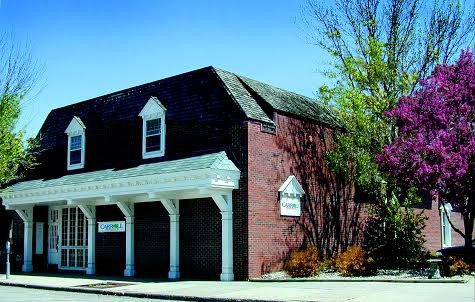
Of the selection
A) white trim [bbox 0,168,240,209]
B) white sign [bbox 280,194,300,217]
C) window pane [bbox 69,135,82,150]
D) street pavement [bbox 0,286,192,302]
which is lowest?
street pavement [bbox 0,286,192,302]

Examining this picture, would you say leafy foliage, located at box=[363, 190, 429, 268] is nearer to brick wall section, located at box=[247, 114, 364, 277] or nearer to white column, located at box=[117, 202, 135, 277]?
brick wall section, located at box=[247, 114, 364, 277]

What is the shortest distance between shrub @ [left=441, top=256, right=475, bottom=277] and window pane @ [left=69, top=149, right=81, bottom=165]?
1596 cm

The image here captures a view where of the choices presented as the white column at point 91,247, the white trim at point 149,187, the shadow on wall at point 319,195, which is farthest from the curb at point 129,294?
the shadow on wall at point 319,195

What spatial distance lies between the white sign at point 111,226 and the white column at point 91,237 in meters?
0.53

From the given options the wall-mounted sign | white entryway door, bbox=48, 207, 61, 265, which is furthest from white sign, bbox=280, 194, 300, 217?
white entryway door, bbox=48, 207, 61, 265

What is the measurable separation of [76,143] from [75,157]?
646mm

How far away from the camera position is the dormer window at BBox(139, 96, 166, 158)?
869 inches

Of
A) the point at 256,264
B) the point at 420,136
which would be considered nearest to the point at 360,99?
the point at 420,136

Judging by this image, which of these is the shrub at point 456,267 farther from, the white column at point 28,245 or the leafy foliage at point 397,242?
the white column at point 28,245

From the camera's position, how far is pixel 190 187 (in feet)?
59.8

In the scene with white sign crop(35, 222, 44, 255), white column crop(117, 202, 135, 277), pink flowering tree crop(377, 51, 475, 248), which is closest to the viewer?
pink flowering tree crop(377, 51, 475, 248)

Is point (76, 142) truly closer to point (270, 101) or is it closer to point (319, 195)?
point (270, 101)

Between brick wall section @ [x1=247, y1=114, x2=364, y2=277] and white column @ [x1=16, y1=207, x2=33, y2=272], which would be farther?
white column @ [x1=16, y1=207, x2=33, y2=272]

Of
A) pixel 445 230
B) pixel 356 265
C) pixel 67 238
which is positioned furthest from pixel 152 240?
pixel 445 230
